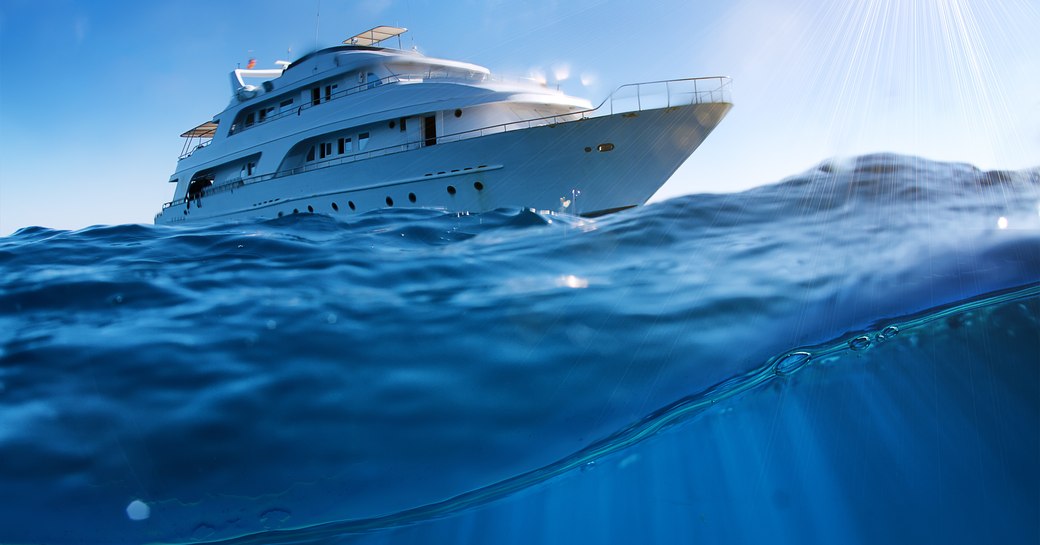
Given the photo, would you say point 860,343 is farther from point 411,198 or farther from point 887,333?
point 411,198

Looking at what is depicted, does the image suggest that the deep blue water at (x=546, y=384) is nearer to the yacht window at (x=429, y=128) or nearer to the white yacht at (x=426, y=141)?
the white yacht at (x=426, y=141)

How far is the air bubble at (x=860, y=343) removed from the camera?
13.0ft

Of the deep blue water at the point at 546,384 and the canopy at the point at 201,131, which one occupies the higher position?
the canopy at the point at 201,131

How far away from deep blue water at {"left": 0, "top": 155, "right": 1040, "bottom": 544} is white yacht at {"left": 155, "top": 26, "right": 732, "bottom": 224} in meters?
7.46

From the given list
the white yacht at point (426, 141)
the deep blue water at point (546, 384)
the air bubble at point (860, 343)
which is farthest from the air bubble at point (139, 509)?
the white yacht at point (426, 141)

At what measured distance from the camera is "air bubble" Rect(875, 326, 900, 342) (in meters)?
3.99

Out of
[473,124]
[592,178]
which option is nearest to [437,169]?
[473,124]

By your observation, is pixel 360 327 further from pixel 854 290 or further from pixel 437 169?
pixel 437 169

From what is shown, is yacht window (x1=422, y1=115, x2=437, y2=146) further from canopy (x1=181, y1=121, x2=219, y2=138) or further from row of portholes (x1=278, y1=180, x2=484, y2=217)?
canopy (x1=181, y1=121, x2=219, y2=138)

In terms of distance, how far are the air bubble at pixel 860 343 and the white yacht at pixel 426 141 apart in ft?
29.2

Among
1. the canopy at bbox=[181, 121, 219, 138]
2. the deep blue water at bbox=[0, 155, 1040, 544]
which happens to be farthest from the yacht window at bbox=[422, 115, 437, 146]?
the canopy at bbox=[181, 121, 219, 138]

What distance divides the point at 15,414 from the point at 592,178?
1295cm

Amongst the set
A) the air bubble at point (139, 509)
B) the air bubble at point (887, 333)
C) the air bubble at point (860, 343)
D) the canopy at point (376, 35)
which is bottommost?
the air bubble at point (139, 509)

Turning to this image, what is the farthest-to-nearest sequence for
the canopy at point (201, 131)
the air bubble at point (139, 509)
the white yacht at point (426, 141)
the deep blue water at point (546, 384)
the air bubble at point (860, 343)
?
the canopy at point (201, 131) → the white yacht at point (426, 141) → the air bubble at point (860, 343) → the deep blue water at point (546, 384) → the air bubble at point (139, 509)
